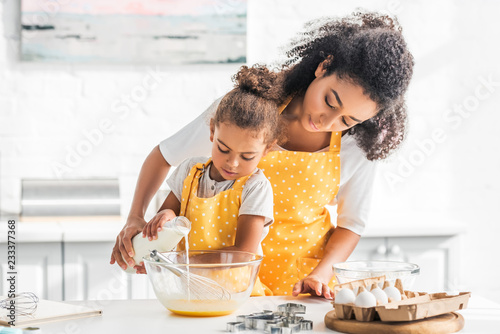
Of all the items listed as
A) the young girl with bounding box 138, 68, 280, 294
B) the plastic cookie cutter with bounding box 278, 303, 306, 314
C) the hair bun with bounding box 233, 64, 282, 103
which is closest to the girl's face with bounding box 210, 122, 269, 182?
the young girl with bounding box 138, 68, 280, 294

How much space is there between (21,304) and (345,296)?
0.59 m

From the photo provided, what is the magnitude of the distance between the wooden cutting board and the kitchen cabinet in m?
1.58

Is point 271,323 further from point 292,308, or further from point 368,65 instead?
point 368,65

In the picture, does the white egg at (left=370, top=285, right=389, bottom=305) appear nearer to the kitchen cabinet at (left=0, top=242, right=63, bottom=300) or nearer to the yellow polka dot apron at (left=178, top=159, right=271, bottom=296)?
the yellow polka dot apron at (left=178, top=159, right=271, bottom=296)

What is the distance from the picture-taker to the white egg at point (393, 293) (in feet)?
3.72

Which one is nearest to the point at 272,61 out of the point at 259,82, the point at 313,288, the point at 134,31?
the point at 134,31

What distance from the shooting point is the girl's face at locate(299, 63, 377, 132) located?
4.76ft

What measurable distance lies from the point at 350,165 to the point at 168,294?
0.71 m

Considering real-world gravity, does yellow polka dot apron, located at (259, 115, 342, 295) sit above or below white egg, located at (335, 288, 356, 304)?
above

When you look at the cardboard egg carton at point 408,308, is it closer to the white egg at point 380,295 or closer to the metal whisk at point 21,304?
the white egg at point 380,295

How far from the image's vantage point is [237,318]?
1.13 m

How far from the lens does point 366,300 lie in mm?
1072

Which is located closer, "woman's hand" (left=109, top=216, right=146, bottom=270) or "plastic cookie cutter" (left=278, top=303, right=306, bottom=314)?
"plastic cookie cutter" (left=278, top=303, right=306, bottom=314)

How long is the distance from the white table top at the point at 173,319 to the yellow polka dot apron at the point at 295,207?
32 cm
